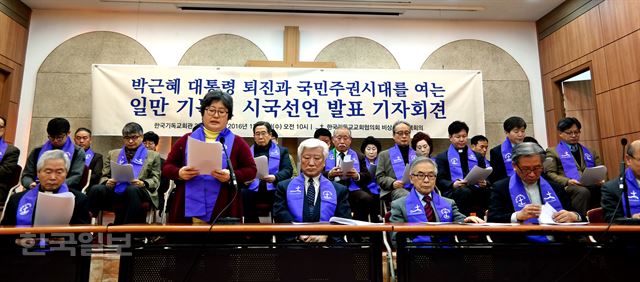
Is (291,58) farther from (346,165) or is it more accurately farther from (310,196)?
(310,196)

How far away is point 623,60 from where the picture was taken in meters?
4.24

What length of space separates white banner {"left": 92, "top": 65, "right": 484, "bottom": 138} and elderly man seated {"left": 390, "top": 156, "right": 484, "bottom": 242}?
2.50m

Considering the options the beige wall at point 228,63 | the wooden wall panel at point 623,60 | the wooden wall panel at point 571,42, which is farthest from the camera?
the beige wall at point 228,63

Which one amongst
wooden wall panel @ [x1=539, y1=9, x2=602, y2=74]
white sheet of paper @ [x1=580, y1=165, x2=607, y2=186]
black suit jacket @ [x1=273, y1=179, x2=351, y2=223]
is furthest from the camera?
wooden wall panel @ [x1=539, y1=9, x2=602, y2=74]

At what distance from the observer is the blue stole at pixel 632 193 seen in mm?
2305

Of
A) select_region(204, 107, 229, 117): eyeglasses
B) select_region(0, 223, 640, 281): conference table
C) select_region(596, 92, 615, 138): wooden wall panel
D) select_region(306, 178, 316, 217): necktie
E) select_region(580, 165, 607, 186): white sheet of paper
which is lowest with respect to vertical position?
select_region(0, 223, 640, 281): conference table

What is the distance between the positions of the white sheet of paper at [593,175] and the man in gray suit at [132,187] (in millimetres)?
3545

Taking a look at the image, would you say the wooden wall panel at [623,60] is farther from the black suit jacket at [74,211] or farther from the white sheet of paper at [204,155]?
the black suit jacket at [74,211]

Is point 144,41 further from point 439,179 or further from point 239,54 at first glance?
point 439,179

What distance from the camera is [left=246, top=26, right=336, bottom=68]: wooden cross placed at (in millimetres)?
5039

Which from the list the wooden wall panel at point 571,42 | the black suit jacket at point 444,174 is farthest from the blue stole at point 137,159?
the wooden wall panel at point 571,42

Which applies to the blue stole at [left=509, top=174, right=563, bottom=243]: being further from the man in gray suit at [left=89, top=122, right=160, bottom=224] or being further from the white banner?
the man in gray suit at [left=89, top=122, right=160, bottom=224]

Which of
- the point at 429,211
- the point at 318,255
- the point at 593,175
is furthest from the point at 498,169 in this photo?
the point at 318,255

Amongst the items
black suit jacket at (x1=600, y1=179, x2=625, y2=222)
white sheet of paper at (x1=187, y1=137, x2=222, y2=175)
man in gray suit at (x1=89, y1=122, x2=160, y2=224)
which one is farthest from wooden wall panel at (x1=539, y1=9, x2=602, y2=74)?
man in gray suit at (x1=89, y1=122, x2=160, y2=224)
